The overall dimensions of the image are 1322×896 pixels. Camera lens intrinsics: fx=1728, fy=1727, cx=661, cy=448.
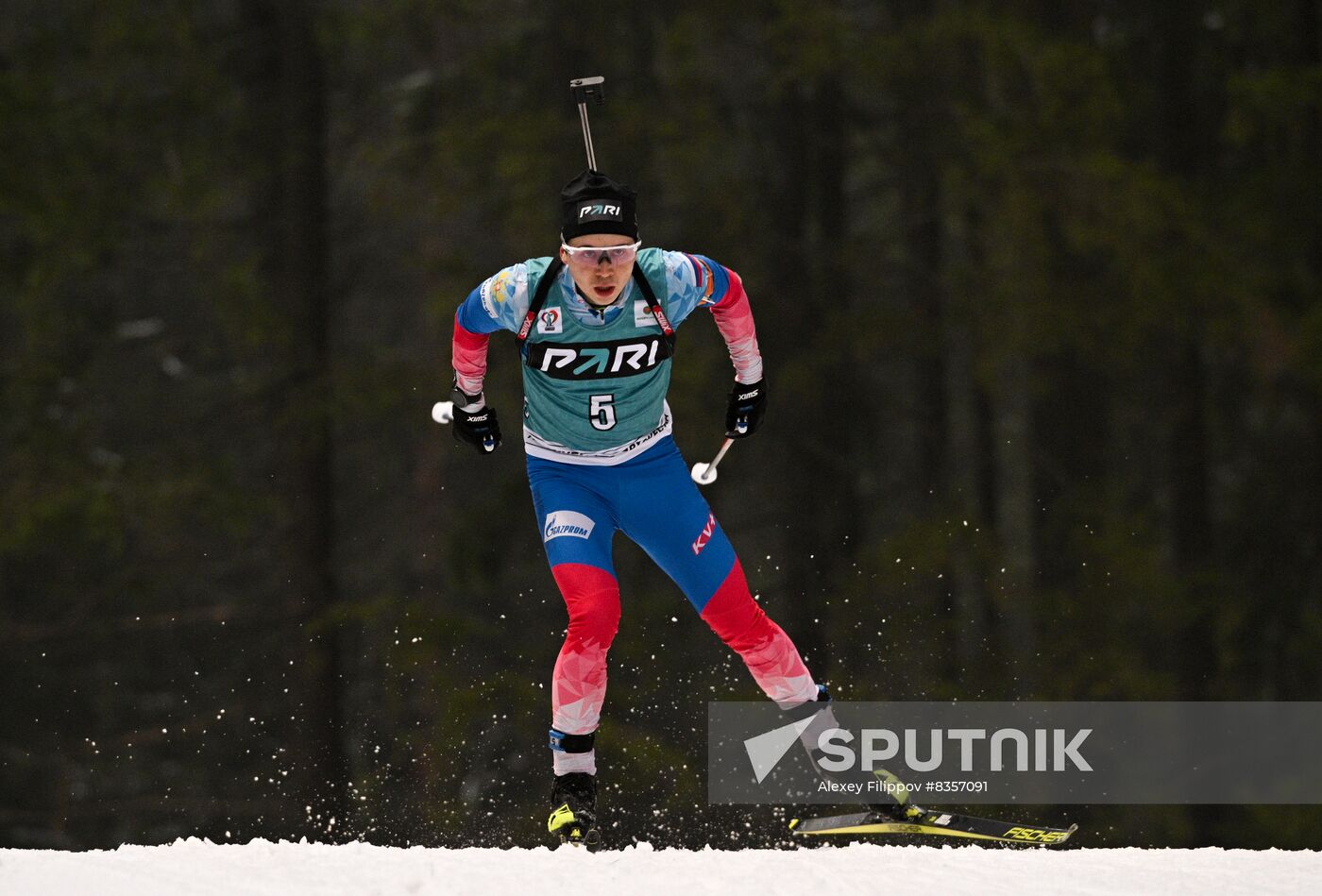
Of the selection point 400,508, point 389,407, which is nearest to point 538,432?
point 389,407

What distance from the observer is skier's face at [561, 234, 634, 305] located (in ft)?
20.4

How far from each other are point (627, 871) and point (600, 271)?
2.53 m

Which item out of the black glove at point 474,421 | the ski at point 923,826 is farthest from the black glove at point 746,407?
the ski at point 923,826

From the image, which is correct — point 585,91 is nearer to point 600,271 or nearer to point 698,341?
point 600,271

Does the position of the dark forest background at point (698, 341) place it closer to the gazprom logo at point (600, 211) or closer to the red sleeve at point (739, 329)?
the red sleeve at point (739, 329)

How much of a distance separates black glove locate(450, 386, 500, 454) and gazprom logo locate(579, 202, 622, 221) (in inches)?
37.6

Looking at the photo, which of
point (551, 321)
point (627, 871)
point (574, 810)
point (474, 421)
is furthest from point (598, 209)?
point (627, 871)

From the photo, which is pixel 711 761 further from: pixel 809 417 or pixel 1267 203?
pixel 1267 203

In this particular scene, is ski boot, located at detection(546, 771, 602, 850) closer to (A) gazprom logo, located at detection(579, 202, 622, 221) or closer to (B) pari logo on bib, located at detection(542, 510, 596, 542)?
(B) pari logo on bib, located at detection(542, 510, 596, 542)

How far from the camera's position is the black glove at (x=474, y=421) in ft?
22.2

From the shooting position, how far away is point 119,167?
14.5m

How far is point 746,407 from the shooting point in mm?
6961

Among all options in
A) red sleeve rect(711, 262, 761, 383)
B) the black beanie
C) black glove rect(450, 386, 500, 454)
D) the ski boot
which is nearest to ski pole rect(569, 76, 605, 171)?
the black beanie

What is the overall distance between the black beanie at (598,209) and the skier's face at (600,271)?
2 centimetres
